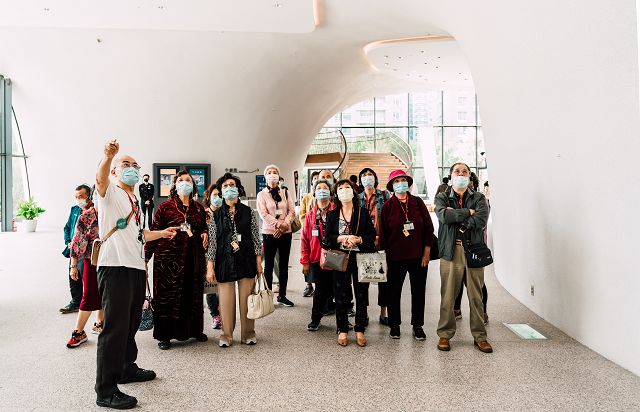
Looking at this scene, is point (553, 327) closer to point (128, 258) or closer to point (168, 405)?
point (168, 405)

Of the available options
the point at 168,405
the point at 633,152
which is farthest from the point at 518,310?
Answer: the point at 168,405

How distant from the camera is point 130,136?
54.7ft

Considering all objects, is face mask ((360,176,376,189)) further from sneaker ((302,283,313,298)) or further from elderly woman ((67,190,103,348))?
elderly woman ((67,190,103,348))

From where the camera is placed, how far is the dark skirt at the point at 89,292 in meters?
4.94

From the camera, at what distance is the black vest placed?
4863mm

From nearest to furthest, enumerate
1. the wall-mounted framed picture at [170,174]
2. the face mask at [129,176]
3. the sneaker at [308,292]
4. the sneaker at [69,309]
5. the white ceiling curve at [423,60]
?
the face mask at [129,176] → the sneaker at [69,309] → the sneaker at [308,292] → the white ceiling curve at [423,60] → the wall-mounted framed picture at [170,174]

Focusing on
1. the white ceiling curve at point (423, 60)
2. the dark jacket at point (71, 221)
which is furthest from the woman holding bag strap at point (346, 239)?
the white ceiling curve at point (423, 60)

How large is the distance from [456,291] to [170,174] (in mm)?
13907

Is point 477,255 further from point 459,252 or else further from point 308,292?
point 308,292

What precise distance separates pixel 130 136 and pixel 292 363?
1416cm

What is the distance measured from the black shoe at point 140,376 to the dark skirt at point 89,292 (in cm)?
128

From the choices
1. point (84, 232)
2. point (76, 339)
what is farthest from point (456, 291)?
point (84, 232)

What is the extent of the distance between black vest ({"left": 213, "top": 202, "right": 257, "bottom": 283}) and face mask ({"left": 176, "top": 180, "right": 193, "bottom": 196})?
0.37m

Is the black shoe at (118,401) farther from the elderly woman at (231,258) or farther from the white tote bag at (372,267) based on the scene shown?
the white tote bag at (372,267)
